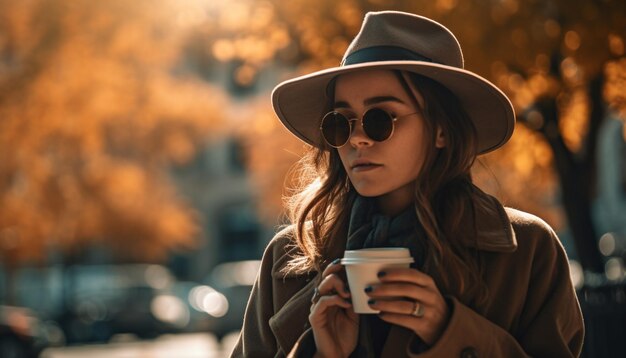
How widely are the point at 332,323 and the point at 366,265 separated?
362mm

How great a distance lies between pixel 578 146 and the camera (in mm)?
13859

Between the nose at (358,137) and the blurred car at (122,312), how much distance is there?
2390cm

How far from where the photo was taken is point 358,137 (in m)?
2.86

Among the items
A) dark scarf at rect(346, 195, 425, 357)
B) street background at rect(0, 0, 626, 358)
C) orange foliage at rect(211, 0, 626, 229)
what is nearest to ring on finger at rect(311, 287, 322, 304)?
dark scarf at rect(346, 195, 425, 357)

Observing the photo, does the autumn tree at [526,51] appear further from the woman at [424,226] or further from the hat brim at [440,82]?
the woman at [424,226]

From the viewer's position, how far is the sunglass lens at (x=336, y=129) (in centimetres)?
291

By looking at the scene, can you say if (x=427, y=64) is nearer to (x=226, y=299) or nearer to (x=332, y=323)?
(x=332, y=323)

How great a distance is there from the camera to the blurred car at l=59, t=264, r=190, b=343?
2627 centimetres

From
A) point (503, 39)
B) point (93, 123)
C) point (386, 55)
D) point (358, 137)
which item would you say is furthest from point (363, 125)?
point (93, 123)

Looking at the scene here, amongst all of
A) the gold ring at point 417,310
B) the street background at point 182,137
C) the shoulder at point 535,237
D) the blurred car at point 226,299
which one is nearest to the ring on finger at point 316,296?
the gold ring at point 417,310

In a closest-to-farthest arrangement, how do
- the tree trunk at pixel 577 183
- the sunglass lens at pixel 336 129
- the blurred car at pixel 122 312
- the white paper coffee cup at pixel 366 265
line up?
the white paper coffee cup at pixel 366 265 < the sunglass lens at pixel 336 129 < the tree trunk at pixel 577 183 < the blurred car at pixel 122 312

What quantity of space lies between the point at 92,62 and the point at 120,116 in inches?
228

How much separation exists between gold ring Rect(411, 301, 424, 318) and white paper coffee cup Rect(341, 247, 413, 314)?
0.10 m

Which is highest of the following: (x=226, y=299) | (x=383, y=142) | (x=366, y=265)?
(x=226, y=299)
